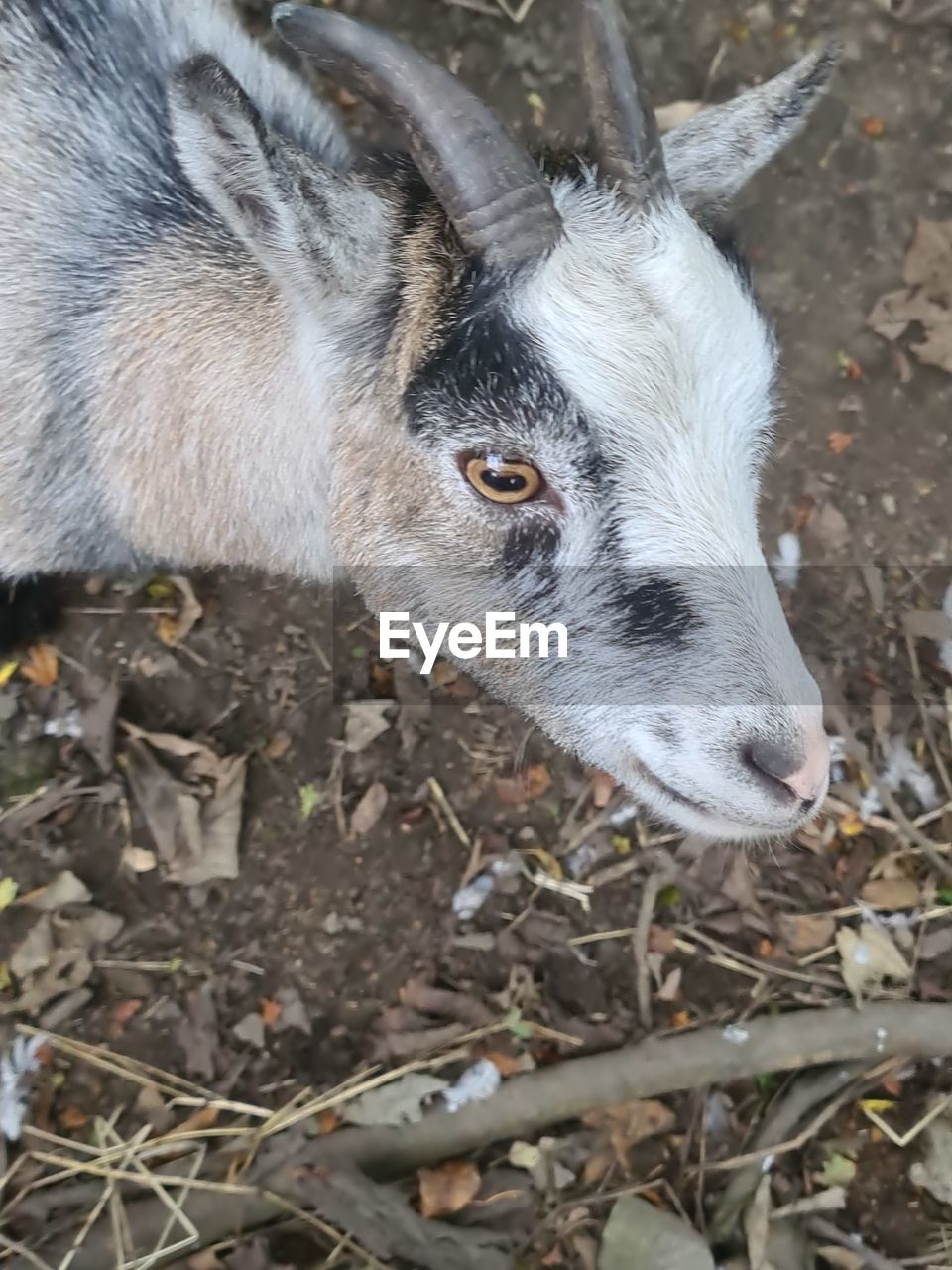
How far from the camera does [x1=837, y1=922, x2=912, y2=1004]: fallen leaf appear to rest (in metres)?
3.57

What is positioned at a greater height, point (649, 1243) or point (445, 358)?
point (445, 358)

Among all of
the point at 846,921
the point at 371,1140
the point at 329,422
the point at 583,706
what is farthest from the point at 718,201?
the point at 371,1140

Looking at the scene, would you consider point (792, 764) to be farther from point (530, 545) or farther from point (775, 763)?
point (530, 545)

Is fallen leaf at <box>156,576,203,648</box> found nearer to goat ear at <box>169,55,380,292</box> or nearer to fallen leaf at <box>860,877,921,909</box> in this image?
goat ear at <box>169,55,380,292</box>

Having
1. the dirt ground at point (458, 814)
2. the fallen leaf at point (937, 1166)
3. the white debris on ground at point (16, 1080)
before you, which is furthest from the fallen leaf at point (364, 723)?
the fallen leaf at point (937, 1166)

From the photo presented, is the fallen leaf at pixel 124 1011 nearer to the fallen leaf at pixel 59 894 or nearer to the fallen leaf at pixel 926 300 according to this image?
the fallen leaf at pixel 59 894

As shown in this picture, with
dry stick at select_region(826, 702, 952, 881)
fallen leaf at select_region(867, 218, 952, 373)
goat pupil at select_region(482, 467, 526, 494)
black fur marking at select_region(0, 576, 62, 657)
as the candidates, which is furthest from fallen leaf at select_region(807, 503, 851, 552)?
black fur marking at select_region(0, 576, 62, 657)

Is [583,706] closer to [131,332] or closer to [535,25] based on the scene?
[131,332]

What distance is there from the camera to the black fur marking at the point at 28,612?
338 cm

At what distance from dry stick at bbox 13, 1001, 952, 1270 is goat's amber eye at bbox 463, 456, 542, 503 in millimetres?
2204

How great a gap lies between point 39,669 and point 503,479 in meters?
2.25

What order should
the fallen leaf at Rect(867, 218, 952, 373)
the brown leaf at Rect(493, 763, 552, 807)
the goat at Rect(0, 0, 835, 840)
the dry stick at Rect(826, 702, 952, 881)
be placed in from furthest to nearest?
the fallen leaf at Rect(867, 218, 952, 373) → the dry stick at Rect(826, 702, 952, 881) → the brown leaf at Rect(493, 763, 552, 807) → the goat at Rect(0, 0, 835, 840)

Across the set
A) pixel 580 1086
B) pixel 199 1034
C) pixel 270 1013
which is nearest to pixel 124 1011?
pixel 199 1034

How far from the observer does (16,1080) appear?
128 inches
